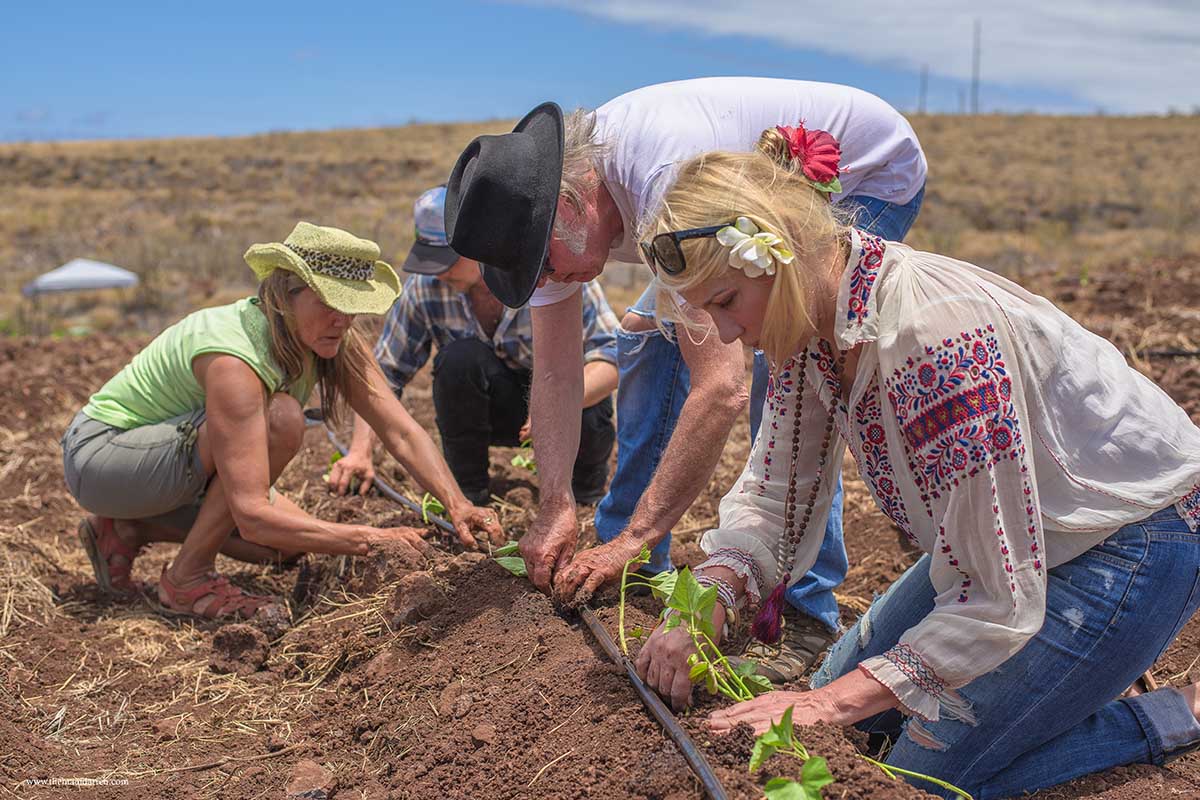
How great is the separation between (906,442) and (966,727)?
0.70 m

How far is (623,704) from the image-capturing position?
2.67m

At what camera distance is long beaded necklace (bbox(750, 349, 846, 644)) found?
265 centimetres

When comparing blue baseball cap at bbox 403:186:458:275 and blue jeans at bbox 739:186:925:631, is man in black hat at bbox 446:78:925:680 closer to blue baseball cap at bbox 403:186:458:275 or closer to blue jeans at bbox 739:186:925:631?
blue jeans at bbox 739:186:925:631

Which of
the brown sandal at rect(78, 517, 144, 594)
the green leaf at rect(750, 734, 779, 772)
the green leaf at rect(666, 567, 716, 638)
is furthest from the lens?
the brown sandal at rect(78, 517, 144, 594)

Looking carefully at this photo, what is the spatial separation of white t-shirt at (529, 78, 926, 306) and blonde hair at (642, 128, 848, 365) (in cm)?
43

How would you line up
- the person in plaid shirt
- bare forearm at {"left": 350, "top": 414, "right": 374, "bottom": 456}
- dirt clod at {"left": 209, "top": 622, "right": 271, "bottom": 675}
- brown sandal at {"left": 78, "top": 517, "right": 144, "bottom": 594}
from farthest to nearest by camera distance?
the person in plaid shirt, bare forearm at {"left": 350, "top": 414, "right": 374, "bottom": 456}, brown sandal at {"left": 78, "top": 517, "right": 144, "bottom": 594}, dirt clod at {"left": 209, "top": 622, "right": 271, "bottom": 675}

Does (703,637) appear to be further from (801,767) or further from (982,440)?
(982,440)

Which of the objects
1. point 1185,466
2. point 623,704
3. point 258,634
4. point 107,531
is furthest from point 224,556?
point 1185,466

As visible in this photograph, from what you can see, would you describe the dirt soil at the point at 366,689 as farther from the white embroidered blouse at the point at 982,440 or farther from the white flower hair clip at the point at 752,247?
the white flower hair clip at the point at 752,247

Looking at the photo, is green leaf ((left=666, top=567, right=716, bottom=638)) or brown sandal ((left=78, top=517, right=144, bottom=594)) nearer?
green leaf ((left=666, top=567, right=716, bottom=638))

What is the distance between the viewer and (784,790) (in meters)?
2.07

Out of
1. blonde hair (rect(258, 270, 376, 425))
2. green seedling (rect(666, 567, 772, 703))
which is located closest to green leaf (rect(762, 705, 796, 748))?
green seedling (rect(666, 567, 772, 703))

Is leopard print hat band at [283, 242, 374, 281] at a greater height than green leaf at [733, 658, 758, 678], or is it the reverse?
leopard print hat band at [283, 242, 374, 281]

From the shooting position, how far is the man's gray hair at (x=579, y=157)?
2854 millimetres
